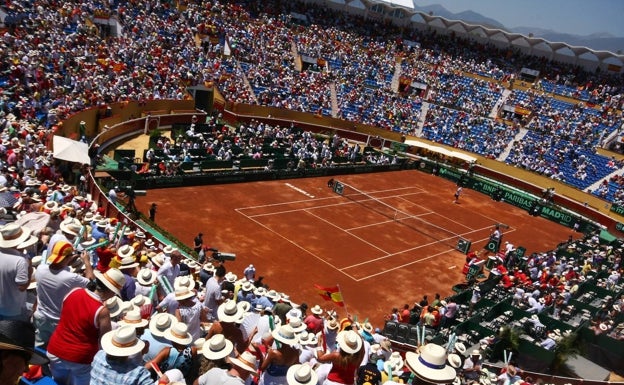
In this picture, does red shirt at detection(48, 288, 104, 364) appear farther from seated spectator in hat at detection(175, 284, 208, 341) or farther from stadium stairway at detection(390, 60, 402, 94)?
stadium stairway at detection(390, 60, 402, 94)

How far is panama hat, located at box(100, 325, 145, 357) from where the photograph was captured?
4789 millimetres

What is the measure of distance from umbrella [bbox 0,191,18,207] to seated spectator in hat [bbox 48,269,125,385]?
757 centimetres

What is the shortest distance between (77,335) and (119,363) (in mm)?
817

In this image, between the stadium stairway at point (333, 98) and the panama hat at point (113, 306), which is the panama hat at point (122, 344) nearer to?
the panama hat at point (113, 306)

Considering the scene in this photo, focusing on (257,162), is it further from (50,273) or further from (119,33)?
(50,273)

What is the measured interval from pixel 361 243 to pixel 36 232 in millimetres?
19198

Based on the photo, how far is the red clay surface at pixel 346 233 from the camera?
863 inches

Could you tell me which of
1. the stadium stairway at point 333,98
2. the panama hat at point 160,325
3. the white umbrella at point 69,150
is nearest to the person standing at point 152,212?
the white umbrella at point 69,150

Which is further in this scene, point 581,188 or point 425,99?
point 425,99

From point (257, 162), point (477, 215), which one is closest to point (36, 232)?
point (257, 162)

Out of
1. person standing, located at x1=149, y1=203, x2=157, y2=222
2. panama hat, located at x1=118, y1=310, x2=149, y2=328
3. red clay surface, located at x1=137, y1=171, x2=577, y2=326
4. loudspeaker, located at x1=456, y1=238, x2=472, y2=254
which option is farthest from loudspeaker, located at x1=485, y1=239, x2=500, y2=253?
panama hat, located at x1=118, y1=310, x2=149, y2=328

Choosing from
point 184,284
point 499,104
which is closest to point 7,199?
point 184,284

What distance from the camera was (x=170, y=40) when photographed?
143 ft

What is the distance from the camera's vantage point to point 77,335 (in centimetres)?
533
